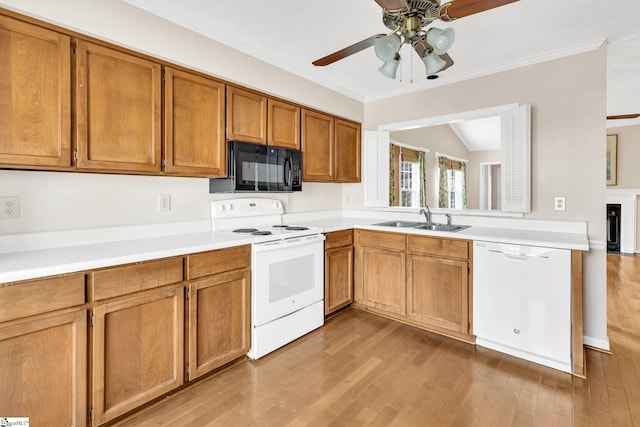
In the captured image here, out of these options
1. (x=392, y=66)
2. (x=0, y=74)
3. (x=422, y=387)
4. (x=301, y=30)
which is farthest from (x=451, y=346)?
(x=0, y=74)

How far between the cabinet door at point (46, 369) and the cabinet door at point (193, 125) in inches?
42.6

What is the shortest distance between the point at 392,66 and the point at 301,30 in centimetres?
86

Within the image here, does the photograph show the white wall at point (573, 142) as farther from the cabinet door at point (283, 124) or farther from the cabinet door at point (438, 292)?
the cabinet door at point (283, 124)

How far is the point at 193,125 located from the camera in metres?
2.26

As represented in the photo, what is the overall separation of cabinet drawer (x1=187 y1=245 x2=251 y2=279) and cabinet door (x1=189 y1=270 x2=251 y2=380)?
5cm

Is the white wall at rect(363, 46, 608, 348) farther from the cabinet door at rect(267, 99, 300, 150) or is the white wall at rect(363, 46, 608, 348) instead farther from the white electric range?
the white electric range

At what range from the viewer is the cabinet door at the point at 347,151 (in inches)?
141

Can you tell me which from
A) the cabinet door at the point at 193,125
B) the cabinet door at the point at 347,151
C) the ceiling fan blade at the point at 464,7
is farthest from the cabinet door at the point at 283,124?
the ceiling fan blade at the point at 464,7

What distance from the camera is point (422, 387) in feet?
6.74

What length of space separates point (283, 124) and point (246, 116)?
43 centimetres

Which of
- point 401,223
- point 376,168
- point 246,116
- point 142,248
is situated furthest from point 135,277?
point 376,168

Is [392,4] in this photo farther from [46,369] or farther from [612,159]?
[612,159]

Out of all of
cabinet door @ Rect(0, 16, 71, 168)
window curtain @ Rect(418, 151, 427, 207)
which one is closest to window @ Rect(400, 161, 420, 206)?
window curtain @ Rect(418, 151, 427, 207)

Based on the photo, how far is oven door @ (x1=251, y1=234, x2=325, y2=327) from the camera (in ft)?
7.71
